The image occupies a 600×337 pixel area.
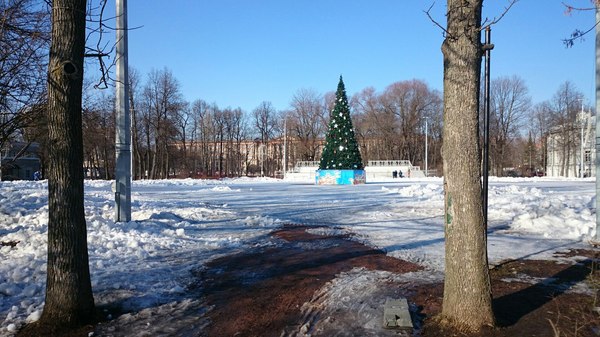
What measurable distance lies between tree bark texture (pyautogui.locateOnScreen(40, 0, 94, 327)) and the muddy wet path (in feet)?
5.10

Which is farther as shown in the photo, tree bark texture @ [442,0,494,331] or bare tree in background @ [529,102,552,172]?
bare tree in background @ [529,102,552,172]

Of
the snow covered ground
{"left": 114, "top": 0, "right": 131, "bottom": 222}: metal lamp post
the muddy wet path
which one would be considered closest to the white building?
the snow covered ground

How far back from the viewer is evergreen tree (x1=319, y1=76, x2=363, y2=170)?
43.3 metres

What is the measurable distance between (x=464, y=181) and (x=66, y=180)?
14.0 feet

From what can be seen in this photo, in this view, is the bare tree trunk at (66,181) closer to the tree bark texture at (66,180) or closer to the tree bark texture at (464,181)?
the tree bark texture at (66,180)

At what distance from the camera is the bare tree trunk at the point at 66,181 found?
4.81 metres

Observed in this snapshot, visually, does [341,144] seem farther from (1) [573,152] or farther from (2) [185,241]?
(1) [573,152]

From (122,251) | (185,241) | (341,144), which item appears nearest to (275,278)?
(122,251)

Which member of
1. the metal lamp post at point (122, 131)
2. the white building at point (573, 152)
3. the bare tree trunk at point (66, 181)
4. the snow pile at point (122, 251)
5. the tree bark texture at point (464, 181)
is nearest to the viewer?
the tree bark texture at point (464, 181)

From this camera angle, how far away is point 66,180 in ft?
15.9

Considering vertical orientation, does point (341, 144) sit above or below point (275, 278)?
above

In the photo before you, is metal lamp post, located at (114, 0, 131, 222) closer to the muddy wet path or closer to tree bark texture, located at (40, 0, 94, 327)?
the muddy wet path

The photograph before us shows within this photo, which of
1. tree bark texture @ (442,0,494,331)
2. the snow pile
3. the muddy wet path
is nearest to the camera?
tree bark texture @ (442,0,494,331)

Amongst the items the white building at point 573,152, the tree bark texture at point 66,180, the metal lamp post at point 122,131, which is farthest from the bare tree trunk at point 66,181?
the white building at point 573,152
